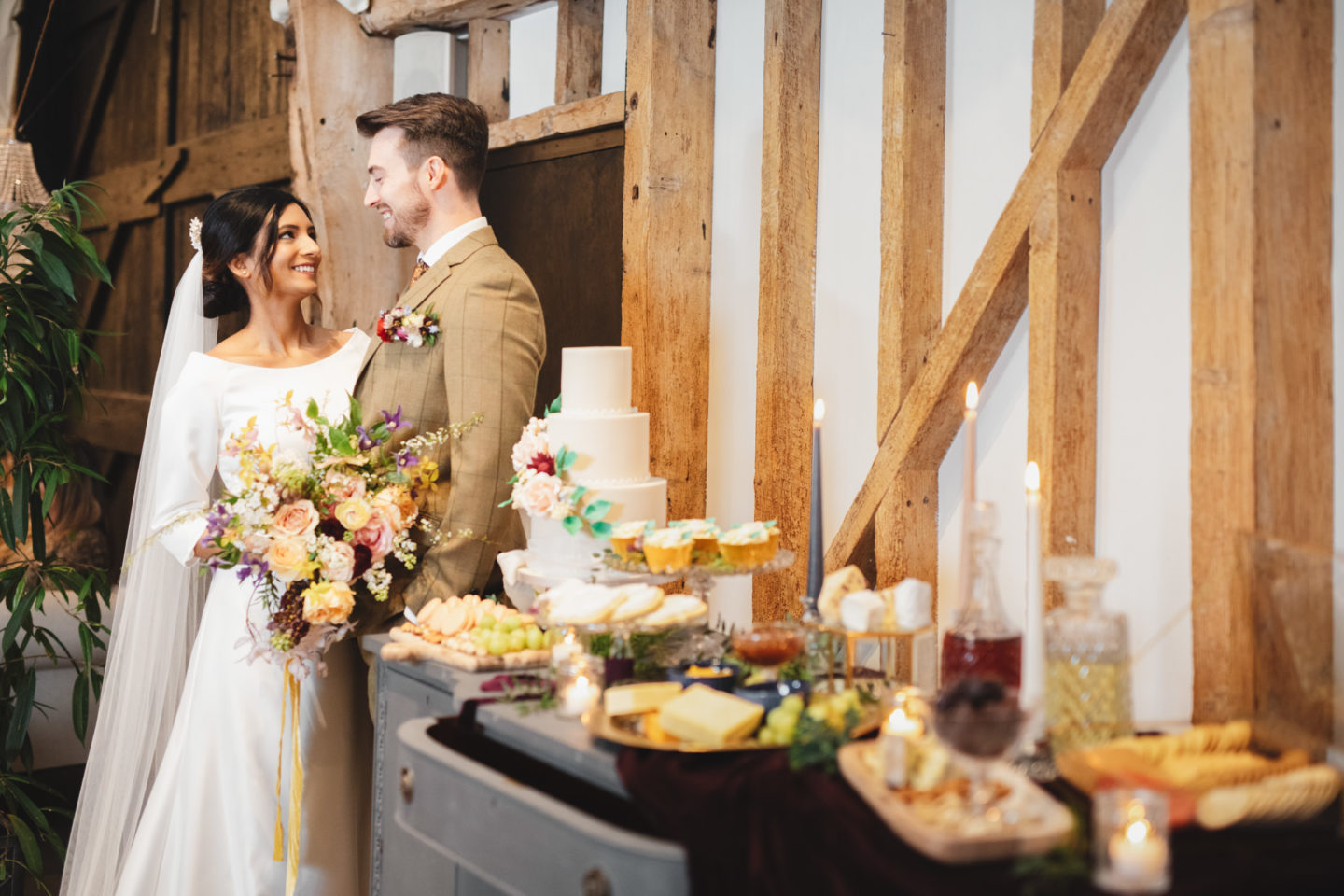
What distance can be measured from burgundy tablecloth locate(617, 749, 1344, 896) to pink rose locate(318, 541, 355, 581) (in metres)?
1.06

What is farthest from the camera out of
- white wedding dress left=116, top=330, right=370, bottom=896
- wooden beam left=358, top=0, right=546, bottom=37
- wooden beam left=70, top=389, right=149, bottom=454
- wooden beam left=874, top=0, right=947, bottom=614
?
wooden beam left=70, top=389, right=149, bottom=454

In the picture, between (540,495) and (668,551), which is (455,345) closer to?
(540,495)

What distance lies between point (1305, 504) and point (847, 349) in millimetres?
1109

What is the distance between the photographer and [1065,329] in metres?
2.16

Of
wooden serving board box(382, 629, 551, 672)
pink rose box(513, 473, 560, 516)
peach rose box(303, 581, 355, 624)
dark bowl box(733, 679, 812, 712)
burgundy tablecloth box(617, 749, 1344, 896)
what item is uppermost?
pink rose box(513, 473, 560, 516)

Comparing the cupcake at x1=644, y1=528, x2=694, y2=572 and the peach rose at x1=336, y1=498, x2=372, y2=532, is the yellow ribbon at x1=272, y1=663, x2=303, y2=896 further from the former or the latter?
the cupcake at x1=644, y1=528, x2=694, y2=572

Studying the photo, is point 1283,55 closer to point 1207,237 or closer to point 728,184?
point 1207,237

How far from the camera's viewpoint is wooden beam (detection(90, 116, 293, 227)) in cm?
461

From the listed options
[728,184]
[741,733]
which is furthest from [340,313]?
[741,733]

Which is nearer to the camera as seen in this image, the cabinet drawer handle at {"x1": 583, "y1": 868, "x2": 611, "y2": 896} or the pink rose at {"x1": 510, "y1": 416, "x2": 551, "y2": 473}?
the cabinet drawer handle at {"x1": 583, "y1": 868, "x2": 611, "y2": 896}

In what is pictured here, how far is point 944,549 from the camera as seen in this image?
8.24 feet

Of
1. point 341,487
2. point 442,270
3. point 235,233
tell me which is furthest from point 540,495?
point 235,233

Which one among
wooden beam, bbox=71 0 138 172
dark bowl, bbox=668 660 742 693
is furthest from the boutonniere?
wooden beam, bbox=71 0 138 172

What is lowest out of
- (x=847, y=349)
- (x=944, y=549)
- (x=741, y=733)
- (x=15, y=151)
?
(x=741, y=733)
